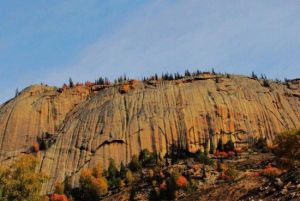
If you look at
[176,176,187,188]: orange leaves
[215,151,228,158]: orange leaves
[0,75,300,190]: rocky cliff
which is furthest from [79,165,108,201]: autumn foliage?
[215,151,228,158]: orange leaves

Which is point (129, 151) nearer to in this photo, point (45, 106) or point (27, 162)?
point (45, 106)

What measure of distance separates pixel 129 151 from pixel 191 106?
17.8 m

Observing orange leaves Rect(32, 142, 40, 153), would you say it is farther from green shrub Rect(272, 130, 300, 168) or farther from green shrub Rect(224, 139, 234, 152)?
green shrub Rect(272, 130, 300, 168)

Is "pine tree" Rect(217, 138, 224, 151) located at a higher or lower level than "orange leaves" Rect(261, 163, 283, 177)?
higher

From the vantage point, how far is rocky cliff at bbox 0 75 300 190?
117625 mm

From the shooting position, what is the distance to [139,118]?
400 feet

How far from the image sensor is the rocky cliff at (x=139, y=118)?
118 metres

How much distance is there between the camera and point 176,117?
397ft

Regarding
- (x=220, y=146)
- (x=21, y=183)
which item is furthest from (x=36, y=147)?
(x=21, y=183)

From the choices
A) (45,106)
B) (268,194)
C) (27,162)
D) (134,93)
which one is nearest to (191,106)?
(134,93)

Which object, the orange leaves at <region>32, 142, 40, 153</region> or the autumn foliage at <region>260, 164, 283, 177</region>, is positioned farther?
the orange leaves at <region>32, 142, 40, 153</region>

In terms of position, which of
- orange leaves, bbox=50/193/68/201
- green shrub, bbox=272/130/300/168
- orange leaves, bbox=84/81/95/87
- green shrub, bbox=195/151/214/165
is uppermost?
orange leaves, bbox=84/81/95/87

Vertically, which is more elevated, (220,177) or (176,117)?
(176,117)

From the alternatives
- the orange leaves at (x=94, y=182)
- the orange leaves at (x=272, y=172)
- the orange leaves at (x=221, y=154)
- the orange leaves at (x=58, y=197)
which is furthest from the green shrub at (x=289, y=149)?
the orange leaves at (x=221, y=154)
